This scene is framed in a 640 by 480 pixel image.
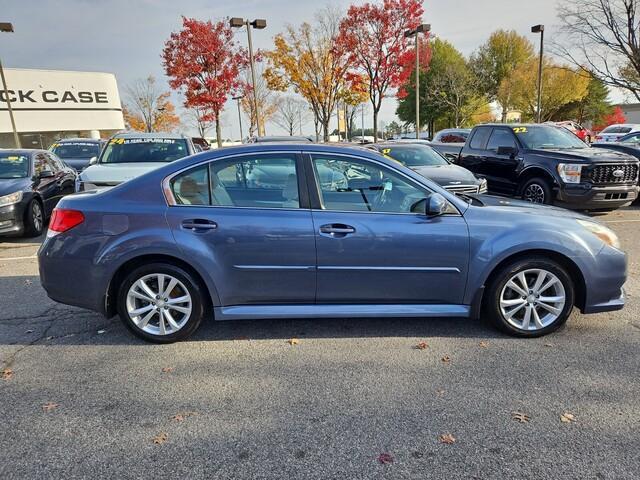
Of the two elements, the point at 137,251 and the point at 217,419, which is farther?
the point at 137,251

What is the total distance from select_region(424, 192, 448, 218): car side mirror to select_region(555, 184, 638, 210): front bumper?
5.74 metres

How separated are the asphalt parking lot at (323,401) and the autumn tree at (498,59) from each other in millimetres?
46190

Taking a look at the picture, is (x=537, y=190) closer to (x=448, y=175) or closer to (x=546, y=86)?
(x=448, y=175)

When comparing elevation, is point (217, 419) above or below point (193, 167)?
below

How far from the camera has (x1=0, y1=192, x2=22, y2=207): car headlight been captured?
7324mm

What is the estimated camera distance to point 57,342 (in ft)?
12.8

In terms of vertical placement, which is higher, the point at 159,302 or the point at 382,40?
the point at 382,40

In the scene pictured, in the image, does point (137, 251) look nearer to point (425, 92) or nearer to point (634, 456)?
point (634, 456)

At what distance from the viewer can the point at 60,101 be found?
38000mm

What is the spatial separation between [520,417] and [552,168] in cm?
678

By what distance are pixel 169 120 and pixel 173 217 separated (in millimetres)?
51369

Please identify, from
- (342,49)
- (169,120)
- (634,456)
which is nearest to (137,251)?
(634,456)

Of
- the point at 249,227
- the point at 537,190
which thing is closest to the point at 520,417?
the point at 249,227

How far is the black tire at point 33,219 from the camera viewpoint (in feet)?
25.7
